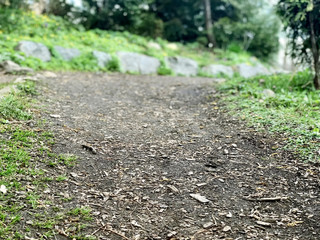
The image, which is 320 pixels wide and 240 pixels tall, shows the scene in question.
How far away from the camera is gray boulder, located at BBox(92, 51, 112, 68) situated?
27.6ft

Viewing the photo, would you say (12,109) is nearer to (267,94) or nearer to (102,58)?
(267,94)

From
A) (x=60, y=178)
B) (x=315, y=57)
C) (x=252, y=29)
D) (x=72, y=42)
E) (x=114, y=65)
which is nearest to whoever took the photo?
(x=60, y=178)

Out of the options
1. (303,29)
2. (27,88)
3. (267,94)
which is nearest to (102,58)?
(27,88)

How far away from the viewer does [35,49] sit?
7770mm

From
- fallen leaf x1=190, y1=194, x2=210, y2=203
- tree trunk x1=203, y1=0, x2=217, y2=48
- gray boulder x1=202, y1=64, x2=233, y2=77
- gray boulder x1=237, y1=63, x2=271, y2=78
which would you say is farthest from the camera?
tree trunk x1=203, y1=0, x2=217, y2=48

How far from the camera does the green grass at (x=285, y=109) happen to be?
3.61 m

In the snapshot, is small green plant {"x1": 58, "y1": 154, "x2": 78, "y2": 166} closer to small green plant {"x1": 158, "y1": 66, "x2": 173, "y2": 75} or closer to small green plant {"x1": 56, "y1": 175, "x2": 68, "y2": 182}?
small green plant {"x1": 56, "y1": 175, "x2": 68, "y2": 182}

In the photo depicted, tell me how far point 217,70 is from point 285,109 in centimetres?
604

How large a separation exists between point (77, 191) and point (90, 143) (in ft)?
2.98

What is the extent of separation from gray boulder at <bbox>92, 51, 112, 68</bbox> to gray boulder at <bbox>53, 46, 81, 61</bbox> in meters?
0.44

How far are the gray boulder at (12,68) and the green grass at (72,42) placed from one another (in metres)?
0.32

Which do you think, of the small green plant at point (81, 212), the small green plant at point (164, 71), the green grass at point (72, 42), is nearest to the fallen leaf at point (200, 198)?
the small green plant at point (81, 212)

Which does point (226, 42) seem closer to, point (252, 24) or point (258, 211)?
point (252, 24)

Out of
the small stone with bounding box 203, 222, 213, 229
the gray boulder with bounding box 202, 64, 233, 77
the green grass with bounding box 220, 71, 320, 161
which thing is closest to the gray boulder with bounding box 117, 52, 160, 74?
the gray boulder with bounding box 202, 64, 233, 77
